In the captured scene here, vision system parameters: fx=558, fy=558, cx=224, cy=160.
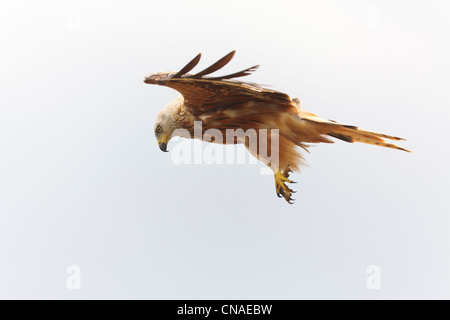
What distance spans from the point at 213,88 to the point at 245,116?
0.62m

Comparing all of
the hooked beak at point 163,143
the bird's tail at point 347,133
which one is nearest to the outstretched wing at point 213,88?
the bird's tail at point 347,133

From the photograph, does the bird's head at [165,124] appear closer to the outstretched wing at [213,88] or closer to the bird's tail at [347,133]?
the outstretched wing at [213,88]

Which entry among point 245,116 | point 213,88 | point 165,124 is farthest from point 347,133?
point 165,124

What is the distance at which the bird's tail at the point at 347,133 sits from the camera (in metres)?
5.57

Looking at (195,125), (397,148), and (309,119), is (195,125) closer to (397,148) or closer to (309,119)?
(309,119)

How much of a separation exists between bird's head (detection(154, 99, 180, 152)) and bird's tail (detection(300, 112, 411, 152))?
4.55 ft

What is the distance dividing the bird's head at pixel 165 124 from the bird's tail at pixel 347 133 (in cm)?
139

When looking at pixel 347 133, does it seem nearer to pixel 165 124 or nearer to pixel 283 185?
pixel 283 185

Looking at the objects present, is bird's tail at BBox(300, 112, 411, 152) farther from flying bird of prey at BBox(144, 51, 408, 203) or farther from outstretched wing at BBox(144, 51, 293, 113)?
outstretched wing at BBox(144, 51, 293, 113)

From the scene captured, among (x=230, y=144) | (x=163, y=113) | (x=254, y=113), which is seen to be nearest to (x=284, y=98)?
(x=254, y=113)

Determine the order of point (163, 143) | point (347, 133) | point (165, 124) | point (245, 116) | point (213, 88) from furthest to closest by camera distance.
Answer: point (163, 143)
point (165, 124)
point (245, 116)
point (347, 133)
point (213, 88)

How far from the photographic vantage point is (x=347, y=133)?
224 inches

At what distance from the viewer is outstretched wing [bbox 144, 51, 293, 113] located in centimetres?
498

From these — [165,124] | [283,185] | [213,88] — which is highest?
[213,88]
